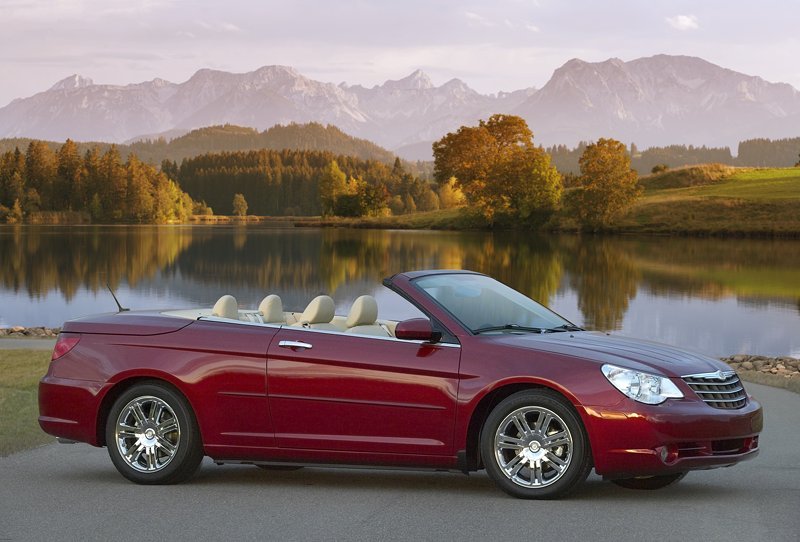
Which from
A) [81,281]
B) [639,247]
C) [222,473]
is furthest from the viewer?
[639,247]

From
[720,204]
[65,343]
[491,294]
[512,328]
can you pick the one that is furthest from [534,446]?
[720,204]

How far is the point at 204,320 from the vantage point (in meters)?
8.30

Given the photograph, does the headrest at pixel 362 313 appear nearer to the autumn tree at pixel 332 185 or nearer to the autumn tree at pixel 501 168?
the autumn tree at pixel 501 168

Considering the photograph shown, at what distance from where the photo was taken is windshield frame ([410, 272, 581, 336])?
791cm

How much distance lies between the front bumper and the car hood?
0.26 m

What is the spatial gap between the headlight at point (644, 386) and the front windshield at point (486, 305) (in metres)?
0.98

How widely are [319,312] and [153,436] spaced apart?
155 centimetres

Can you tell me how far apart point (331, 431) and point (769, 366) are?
15.3 meters

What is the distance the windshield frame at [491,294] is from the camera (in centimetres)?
791

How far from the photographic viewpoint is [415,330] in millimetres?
7422

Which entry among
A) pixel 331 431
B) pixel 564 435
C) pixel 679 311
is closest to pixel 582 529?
pixel 564 435

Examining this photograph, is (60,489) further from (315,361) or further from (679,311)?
(679,311)

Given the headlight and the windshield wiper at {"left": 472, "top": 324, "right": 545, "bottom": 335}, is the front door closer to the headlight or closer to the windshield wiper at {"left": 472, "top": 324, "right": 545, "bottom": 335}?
the windshield wiper at {"left": 472, "top": 324, "right": 545, "bottom": 335}

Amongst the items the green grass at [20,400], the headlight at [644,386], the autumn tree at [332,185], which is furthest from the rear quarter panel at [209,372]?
the autumn tree at [332,185]
